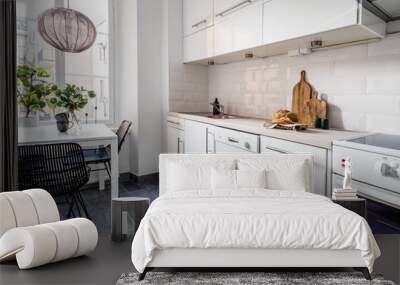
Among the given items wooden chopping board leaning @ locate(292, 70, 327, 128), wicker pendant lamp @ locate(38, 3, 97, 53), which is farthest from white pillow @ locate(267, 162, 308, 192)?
wicker pendant lamp @ locate(38, 3, 97, 53)

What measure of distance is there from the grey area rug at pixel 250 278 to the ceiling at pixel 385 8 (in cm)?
167

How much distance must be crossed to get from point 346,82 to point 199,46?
2144 mm

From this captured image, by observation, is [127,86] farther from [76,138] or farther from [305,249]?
[305,249]

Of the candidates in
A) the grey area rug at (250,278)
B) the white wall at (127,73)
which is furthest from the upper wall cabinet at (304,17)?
the white wall at (127,73)

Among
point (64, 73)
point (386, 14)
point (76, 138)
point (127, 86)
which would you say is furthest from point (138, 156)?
point (386, 14)

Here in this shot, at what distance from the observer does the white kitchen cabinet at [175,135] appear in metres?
4.89

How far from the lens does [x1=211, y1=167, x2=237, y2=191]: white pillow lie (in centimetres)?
208

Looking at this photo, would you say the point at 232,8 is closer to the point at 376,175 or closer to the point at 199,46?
the point at 199,46

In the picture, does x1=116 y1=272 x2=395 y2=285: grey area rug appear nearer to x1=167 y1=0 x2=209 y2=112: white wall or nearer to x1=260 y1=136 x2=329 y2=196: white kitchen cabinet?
x1=260 y1=136 x2=329 y2=196: white kitchen cabinet

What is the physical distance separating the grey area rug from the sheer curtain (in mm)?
1877

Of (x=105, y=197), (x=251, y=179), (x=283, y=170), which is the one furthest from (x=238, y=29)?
(x=105, y=197)

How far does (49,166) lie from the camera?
9.92ft

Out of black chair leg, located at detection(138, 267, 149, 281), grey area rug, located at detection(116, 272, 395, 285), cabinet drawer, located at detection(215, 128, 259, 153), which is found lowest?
grey area rug, located at detection(116, 272, 395, 285)

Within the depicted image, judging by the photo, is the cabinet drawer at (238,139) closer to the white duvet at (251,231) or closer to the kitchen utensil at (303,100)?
the kitchen utensil at (303,100)
